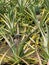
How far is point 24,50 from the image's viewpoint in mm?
2084

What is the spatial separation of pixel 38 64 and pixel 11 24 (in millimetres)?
612

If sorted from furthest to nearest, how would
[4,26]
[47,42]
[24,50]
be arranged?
1. [4,26]
2. [24,50]
3. [47,42]

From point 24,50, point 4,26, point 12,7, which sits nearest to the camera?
point 24,50

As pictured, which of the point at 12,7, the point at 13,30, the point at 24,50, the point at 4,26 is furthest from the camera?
the point at 12,7

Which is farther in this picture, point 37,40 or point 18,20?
point 18,20

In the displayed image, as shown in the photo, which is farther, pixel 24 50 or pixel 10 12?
pixel 10 12

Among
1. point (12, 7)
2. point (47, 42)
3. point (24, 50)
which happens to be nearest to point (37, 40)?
point (24, 50)

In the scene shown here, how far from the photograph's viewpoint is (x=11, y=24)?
2.40 metres

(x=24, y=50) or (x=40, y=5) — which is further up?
(x=40, y=5)

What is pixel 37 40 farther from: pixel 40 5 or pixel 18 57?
pixel 40 5

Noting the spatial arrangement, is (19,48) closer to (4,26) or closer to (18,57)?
(18,57)

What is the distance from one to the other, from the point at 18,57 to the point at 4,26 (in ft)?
2.17

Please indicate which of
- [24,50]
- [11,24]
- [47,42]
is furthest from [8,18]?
[47,42]

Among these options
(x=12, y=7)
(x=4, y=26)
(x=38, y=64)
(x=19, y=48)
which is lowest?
(x=38, y=64)
